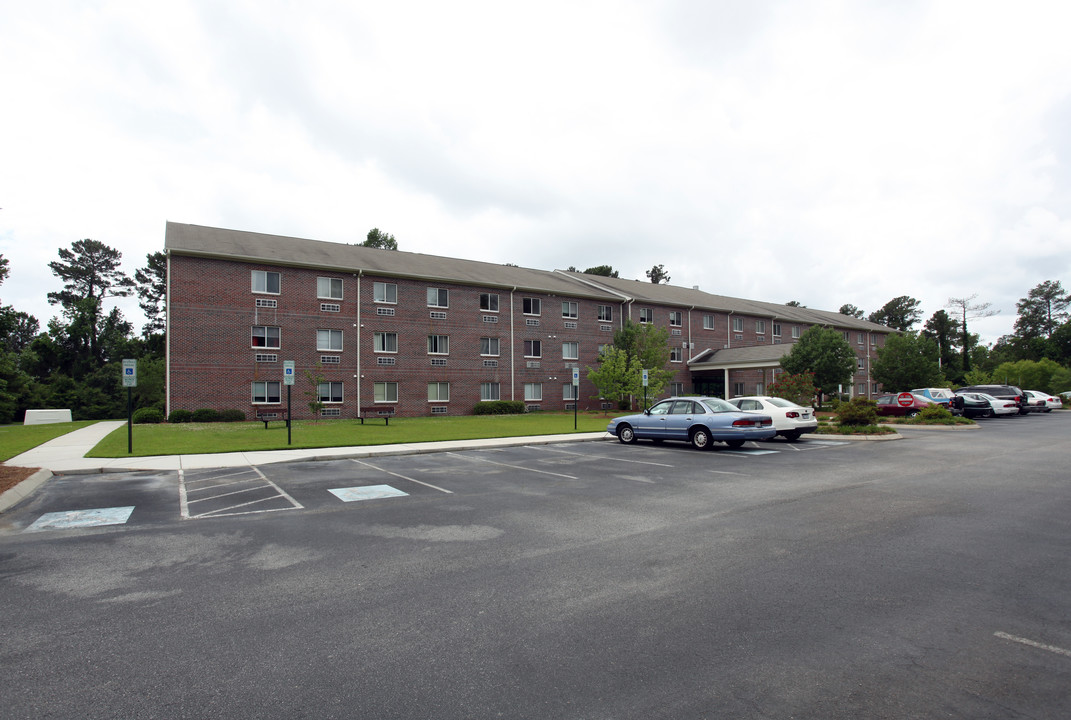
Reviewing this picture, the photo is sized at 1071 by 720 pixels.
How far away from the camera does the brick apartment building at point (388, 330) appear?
28.1 m

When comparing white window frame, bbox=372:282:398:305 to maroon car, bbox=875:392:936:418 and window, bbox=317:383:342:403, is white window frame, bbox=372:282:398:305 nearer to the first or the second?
window, bbox=317:383:342:403

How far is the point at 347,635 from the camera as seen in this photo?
402 centimetres

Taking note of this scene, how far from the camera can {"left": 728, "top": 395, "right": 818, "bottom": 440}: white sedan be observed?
17469 millimetres

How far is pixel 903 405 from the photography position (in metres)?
28.3

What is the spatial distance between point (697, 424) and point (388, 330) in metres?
21.4

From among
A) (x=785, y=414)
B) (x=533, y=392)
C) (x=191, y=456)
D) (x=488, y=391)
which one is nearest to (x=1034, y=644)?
(x=785, y=414)

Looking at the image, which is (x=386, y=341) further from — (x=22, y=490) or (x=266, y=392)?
(x=22, y=490)

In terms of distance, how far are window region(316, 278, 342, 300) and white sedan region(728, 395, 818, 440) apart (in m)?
22.5

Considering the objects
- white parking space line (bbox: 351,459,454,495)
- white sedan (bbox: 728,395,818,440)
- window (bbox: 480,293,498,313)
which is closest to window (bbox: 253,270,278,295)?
window (bbox: 480,293,498,313)

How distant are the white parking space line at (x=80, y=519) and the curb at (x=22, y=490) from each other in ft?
3.37

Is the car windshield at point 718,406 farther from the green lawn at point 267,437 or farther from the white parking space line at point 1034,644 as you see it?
the white parking space line at point 1034,644

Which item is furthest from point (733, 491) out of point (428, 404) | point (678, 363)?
point (678, 363)

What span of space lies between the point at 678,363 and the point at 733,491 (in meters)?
36.1

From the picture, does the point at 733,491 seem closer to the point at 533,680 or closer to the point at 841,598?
the point at 841,598
